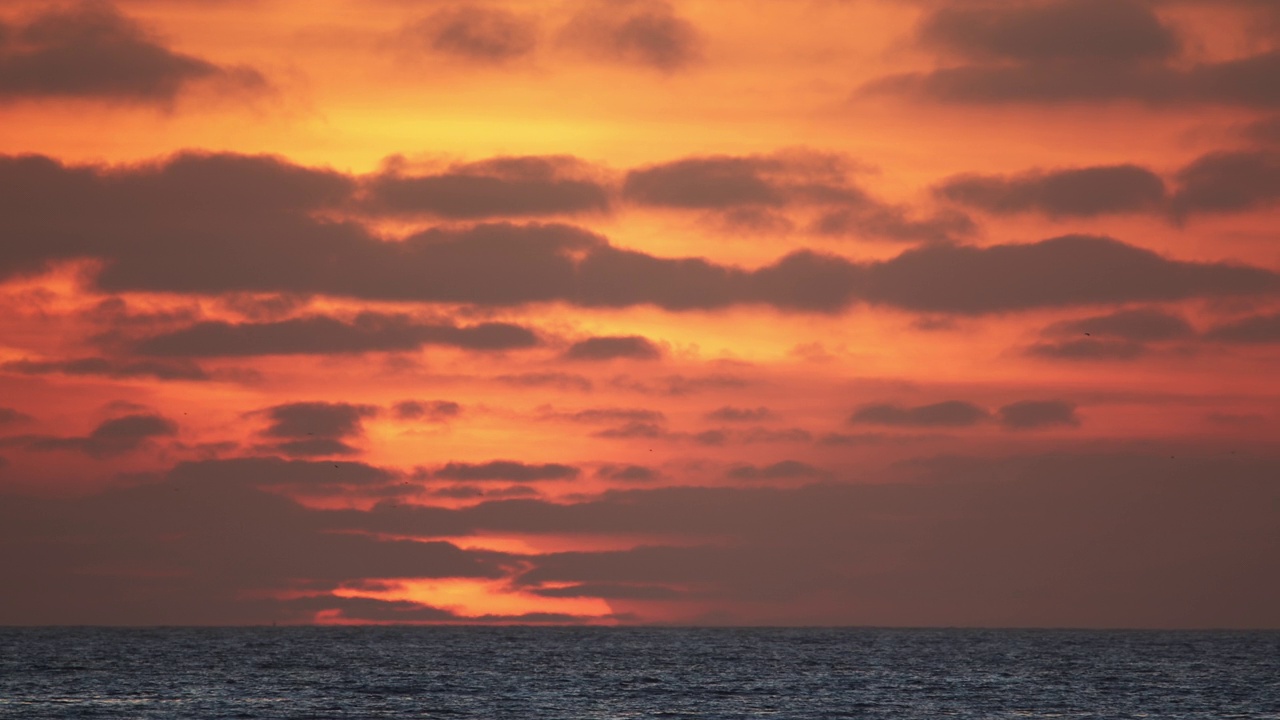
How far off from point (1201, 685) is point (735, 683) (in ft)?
173

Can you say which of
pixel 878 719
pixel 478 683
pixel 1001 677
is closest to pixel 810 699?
pixel 878 719

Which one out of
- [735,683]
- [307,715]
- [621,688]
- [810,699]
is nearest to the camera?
[307,715]

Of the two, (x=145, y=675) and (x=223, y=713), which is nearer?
(x=223, y=713)

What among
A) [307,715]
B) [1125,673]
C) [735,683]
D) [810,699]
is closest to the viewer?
[307,715]

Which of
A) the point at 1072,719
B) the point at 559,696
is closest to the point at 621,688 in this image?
the point at 559,696

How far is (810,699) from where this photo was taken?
136000 millimetres

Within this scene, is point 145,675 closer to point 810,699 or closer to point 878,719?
point 810,699

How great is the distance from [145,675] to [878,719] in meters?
90.5

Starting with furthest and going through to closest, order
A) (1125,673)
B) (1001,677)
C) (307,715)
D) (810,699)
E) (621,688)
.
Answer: (1125,673), (1001,677), (621,688), (810,699), (307,715)

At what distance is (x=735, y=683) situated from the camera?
523ft

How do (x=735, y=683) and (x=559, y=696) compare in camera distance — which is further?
(x=735, y=683)

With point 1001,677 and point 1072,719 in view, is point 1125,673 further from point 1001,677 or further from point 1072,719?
point 1072,719

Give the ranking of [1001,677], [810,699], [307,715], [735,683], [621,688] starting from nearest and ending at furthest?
[307,715] → [810,699] → [621,688] → [735,683] → [1001,677]

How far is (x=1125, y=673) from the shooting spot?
190875mm
